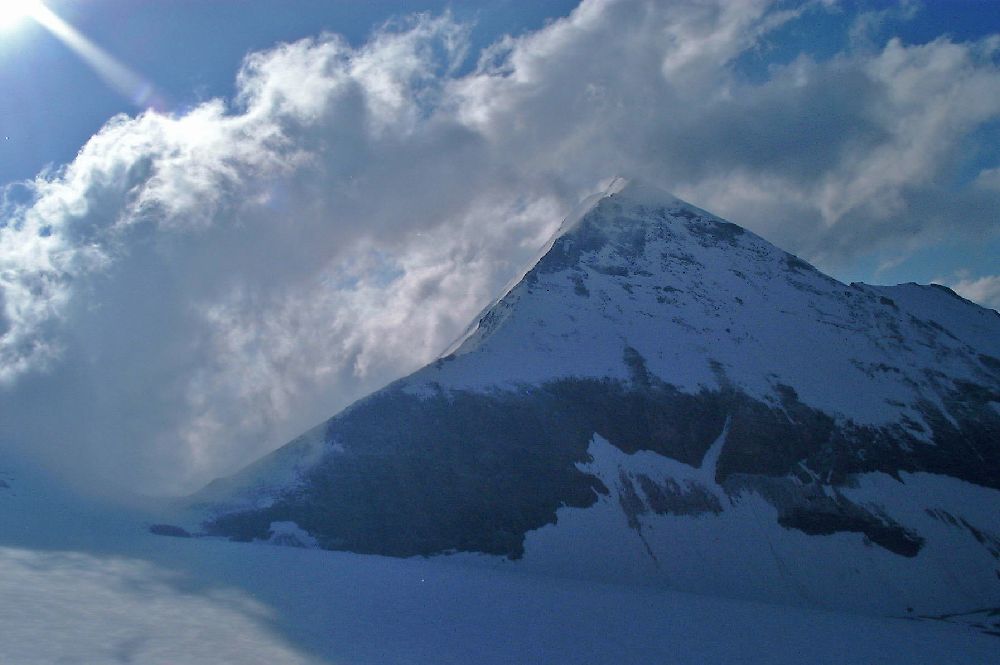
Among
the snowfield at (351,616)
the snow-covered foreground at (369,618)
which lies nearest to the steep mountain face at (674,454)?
the snowfield at (351,616)

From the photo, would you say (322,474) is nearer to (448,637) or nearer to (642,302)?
(448,637)

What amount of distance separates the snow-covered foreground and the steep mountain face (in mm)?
8557

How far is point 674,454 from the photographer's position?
360ft

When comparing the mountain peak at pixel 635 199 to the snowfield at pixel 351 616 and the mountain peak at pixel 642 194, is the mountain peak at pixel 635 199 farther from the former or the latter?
the snowfield at pixel 351 616

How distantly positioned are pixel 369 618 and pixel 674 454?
6651cm

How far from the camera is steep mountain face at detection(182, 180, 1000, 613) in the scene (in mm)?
95000

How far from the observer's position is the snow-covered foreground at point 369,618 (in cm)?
4003

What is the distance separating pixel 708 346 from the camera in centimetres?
12712

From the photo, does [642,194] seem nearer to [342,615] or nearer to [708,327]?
[708,327]

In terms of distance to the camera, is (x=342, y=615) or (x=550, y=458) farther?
(x=550, y=458)

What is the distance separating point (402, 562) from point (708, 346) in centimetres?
6651

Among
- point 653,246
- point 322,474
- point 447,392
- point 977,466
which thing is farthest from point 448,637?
point 653,246

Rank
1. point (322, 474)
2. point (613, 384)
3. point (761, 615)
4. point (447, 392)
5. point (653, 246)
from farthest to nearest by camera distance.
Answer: point (653, 246) → point (613, 384) → point (447, 392) → point (322, 474) → point (761, 615)

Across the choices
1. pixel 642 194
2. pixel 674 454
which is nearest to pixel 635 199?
pixel 642 194
